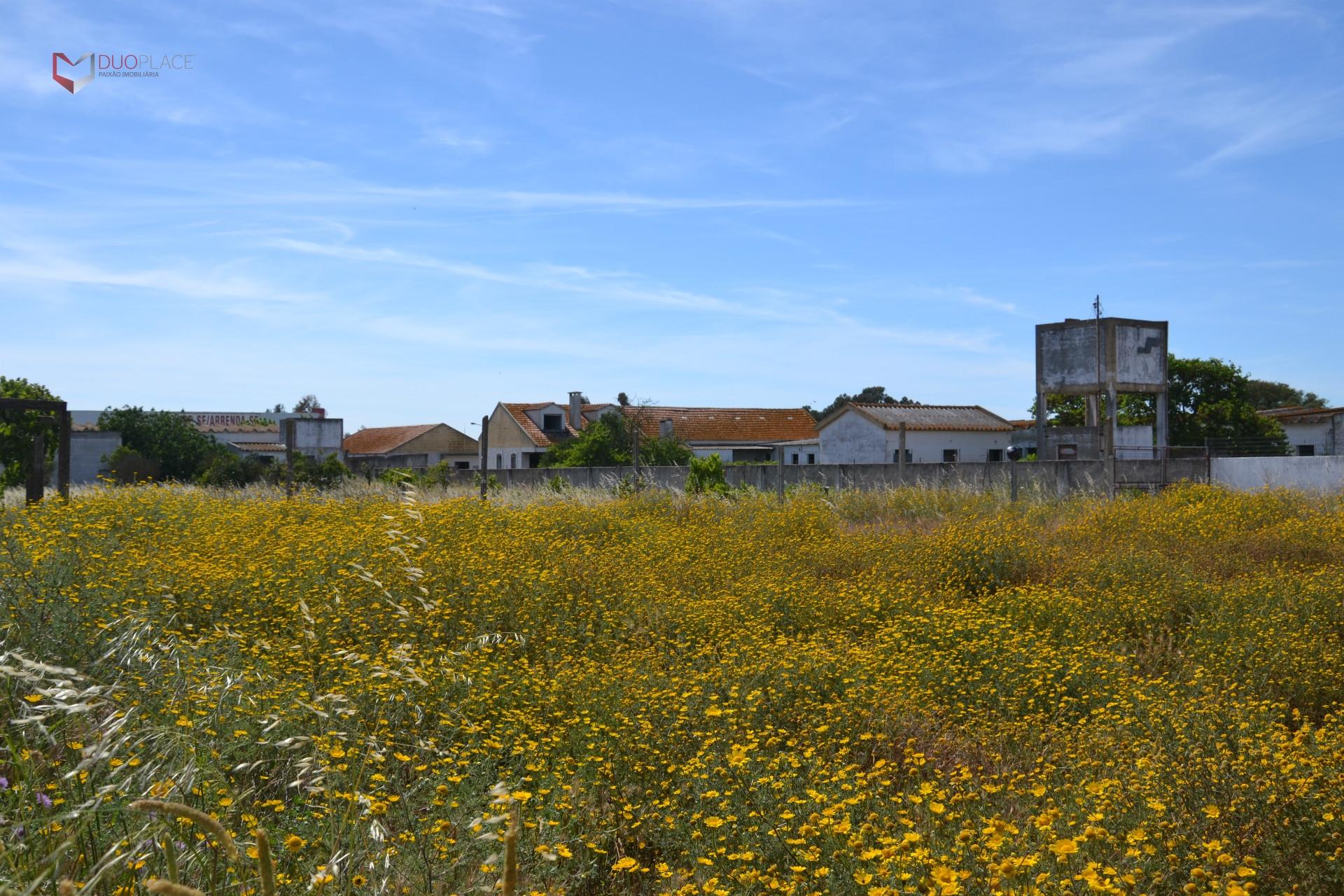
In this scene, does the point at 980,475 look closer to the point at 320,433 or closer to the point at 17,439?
the point at 17,439

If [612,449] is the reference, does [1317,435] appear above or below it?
above

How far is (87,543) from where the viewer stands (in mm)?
7805

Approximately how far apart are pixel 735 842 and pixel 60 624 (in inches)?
152

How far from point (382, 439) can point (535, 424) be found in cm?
1294

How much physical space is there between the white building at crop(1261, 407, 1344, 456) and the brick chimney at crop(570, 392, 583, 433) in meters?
28.2

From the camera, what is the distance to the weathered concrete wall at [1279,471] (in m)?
19.8

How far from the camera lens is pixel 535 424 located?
47.7 meters

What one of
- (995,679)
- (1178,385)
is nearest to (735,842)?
(995,679)

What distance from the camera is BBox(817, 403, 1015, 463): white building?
4238cm

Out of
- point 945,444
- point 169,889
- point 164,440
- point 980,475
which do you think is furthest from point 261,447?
point 169,889

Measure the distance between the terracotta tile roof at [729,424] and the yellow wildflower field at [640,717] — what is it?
36.2 metres

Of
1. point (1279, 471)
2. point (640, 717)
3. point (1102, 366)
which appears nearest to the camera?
point (640, 717)

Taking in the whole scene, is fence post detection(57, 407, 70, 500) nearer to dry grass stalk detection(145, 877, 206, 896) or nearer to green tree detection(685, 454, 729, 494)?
green tree detection(685, 454, 729, 494)

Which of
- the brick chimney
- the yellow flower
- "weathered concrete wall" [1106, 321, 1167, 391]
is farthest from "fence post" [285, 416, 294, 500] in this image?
the brick chimney
